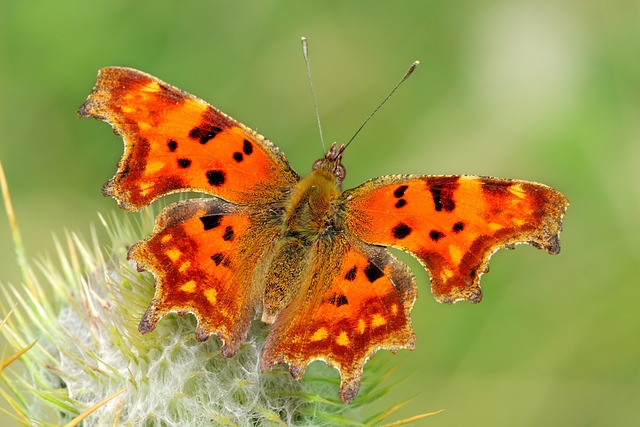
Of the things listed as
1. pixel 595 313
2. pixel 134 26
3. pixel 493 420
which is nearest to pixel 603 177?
pixel 595 313

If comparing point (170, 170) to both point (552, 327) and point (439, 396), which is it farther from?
point (552, 327)

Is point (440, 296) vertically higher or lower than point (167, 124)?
lower

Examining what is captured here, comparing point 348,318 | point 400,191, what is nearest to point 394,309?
point 348,318

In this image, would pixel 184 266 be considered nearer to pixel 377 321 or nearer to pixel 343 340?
pixel 343 340

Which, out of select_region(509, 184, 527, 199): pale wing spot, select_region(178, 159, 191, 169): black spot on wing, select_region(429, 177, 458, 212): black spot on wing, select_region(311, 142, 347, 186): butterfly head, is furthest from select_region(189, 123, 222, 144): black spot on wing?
select_region(509, 184, 527, 199): pale wing spot

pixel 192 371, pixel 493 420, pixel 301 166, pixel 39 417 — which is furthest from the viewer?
pixel 301 166
